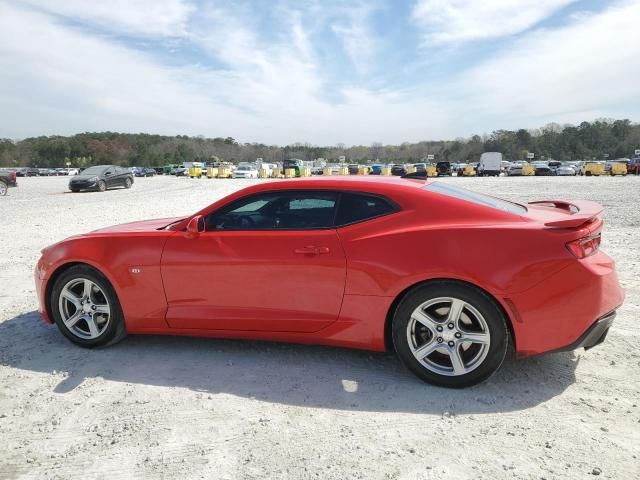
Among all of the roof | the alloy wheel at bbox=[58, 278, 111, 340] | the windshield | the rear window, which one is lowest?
the alloy wheel at bbox=[58, 278, 111, 340]

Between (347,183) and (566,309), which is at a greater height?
(347,183)

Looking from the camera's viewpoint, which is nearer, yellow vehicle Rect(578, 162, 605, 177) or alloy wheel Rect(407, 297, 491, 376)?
alloy wheel Rect(407, 297, 491, 376)

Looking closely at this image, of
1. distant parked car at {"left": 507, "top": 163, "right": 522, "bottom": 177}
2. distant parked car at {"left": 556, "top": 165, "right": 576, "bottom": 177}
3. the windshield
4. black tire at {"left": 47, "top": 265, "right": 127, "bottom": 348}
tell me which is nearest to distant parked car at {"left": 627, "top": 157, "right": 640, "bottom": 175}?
distant parked car at {"left": 556, "top": 165, "right": 576, "bottom": 177}

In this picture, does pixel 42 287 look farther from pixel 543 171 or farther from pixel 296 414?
pixel 543 171

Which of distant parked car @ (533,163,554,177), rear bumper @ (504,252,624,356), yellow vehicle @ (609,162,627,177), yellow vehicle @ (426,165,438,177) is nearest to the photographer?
rear bumper @ (504,252,624,356)

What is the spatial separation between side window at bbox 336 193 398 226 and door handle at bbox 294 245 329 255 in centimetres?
23

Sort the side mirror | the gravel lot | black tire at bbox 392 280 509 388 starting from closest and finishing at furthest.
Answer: the gravel lot < black tire at bbox 392 280 509 388 < the side mirror

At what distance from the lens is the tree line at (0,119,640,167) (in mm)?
109062

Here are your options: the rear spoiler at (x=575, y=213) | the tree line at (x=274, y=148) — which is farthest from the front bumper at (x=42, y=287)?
the tree line at (x=274, y=148)

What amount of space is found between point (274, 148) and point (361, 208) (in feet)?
547

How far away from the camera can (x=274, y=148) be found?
166 m

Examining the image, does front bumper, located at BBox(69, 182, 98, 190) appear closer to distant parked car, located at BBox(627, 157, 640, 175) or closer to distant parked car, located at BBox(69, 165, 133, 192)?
distant parked car, located at BBox(69, 165, 133, 192)

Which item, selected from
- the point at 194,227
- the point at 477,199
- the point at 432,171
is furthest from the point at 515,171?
the point at 194,227

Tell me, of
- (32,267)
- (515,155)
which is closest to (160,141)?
(515,155)
